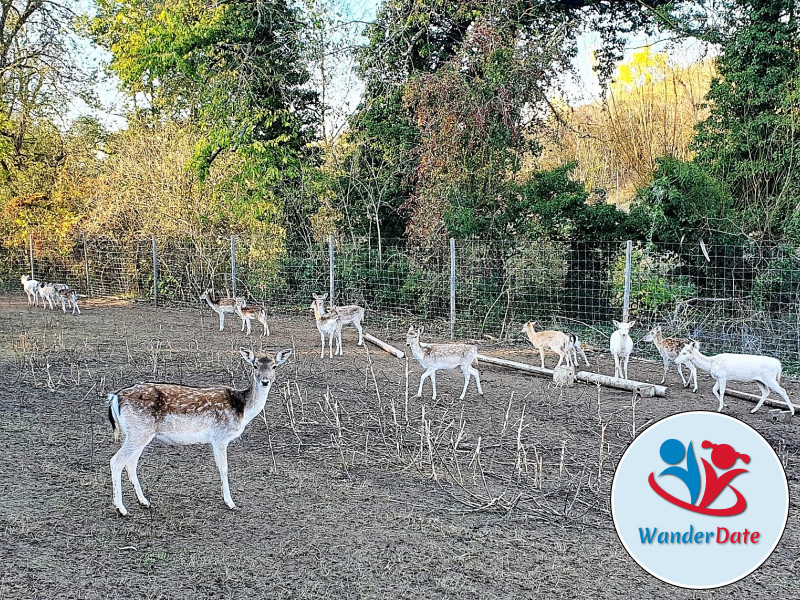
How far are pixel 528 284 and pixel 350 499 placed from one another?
26.9 ft

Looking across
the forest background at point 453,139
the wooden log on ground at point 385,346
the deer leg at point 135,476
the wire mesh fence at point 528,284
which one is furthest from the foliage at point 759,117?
the deer leg at point 135,476

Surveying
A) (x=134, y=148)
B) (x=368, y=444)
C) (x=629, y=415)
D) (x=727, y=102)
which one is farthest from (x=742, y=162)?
(x=134, y=148)

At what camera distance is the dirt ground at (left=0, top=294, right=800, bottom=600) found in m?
3.96

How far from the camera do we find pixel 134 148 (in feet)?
63.4

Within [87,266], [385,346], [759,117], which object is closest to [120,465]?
[385,346]

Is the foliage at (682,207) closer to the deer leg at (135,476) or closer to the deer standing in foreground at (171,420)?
the deer standing in foreground at (171,420)

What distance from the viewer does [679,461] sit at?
273cm

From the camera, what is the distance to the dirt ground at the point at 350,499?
13.0 feet

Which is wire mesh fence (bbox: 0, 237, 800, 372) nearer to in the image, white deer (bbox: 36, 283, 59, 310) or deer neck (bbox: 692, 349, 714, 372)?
white deer (bbox: 36, 283, 59, 310)

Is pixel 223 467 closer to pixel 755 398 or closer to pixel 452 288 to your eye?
pixel 755 398

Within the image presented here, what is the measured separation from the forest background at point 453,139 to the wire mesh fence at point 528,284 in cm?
8

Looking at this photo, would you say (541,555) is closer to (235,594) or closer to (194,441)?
(235,594)

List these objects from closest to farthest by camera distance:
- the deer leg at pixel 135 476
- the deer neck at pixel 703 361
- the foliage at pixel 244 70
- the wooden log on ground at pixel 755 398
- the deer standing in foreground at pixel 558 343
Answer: the deer leg at pixel 135 476 < the wooden log on ground at pixel 755 398 < the deer neck at pixel 703 361 < the deer standing in foreground at pixel 558 343 < the foliage at pixel 244 70

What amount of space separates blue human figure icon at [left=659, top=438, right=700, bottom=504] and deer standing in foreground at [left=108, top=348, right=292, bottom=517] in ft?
10.6
